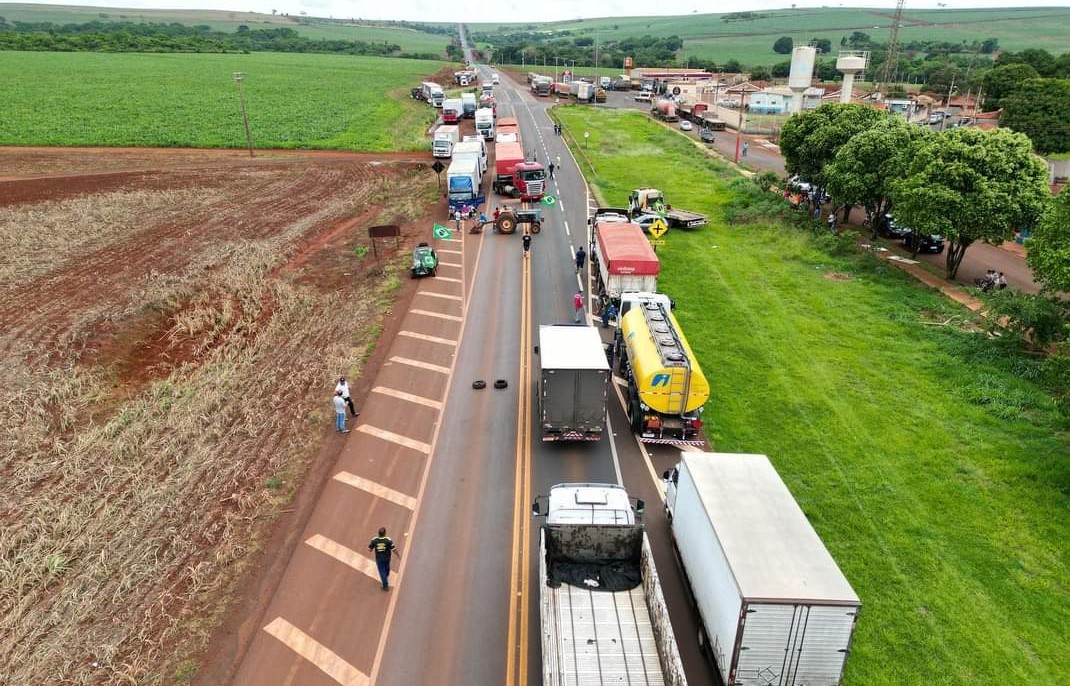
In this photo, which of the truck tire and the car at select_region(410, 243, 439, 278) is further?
the truck tire

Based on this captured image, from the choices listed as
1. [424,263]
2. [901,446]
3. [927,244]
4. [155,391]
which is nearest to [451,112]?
[424,263]

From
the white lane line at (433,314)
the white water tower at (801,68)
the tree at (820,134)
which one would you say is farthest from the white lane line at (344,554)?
the white water tower at (801,68)

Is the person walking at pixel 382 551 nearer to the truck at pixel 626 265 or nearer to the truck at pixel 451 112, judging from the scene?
the truck at pixel 626 265

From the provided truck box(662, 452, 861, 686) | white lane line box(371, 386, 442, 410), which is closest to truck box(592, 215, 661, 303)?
white lane line box(371, 386, 442, 410)

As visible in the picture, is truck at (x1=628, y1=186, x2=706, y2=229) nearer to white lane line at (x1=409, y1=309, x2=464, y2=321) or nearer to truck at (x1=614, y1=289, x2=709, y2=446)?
white lane line at (x1=409, y1=309, x2=464, y2=321)

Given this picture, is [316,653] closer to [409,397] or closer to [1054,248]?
[409,397]
